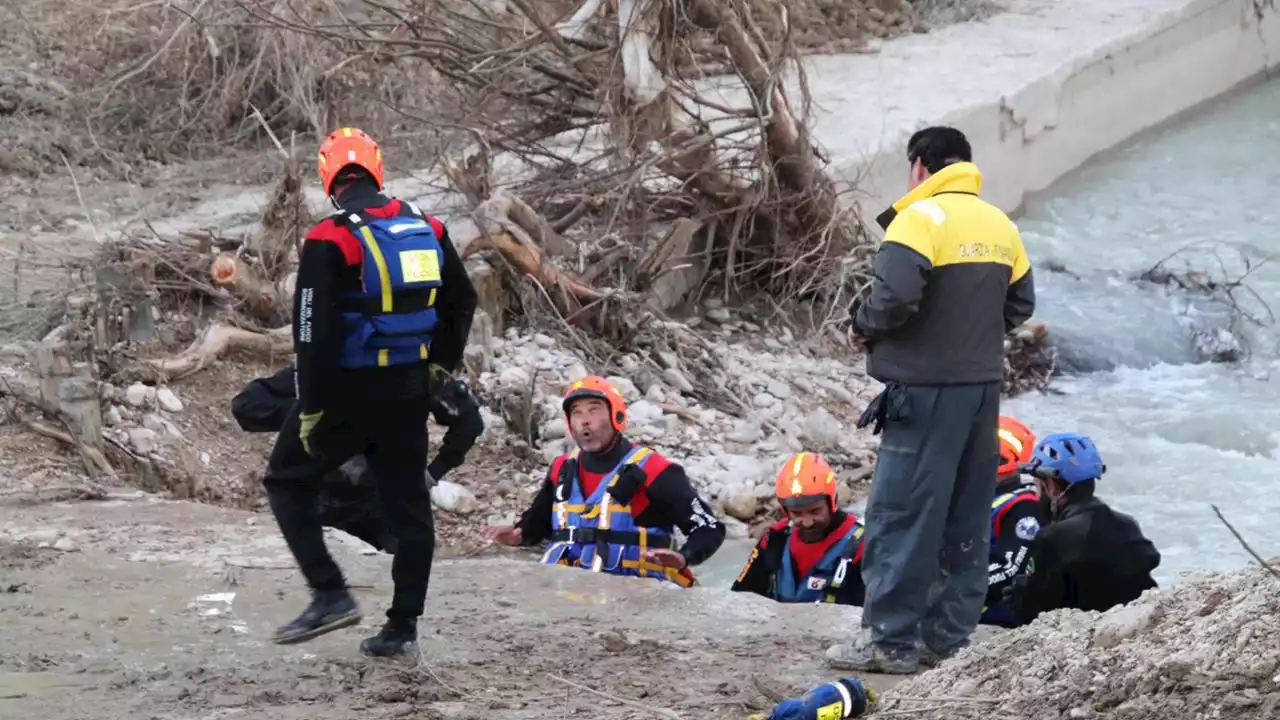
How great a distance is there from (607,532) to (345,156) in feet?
7.35

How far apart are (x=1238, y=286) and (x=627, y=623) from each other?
8.99 meters

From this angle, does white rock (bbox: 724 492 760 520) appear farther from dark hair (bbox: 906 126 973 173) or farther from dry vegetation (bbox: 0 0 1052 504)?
dark hair (bbox: 906 126 973 173)

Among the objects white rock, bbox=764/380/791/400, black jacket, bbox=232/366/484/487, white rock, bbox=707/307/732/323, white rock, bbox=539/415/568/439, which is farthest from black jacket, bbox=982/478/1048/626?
white rock, bbox=707/307/732/323

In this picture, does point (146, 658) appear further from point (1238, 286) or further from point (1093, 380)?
point (1238, 286)

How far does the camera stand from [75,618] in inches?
206

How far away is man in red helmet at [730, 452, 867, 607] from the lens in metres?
5.85

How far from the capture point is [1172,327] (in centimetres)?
1241

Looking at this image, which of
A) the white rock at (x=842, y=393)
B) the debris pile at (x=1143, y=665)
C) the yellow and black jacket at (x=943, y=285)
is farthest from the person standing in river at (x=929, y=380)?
the white rock at (x=842, y=393)

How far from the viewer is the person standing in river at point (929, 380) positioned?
4738 millimetres

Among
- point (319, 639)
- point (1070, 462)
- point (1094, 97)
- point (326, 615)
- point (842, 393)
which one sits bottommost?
point (319, 639)

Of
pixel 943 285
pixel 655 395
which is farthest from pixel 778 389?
pixel 943 285

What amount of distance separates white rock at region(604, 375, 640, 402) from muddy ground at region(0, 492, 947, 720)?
112 inches

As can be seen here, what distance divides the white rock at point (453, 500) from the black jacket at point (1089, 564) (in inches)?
126

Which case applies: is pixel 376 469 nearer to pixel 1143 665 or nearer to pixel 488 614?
pixel 488 614
